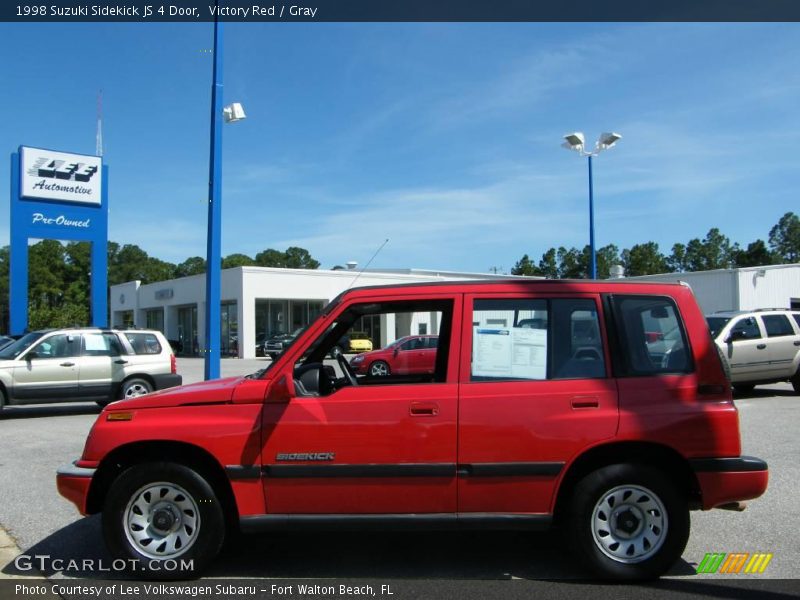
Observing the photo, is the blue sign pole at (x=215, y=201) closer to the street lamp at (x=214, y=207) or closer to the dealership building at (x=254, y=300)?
the street lamp at (x=214, y=207)

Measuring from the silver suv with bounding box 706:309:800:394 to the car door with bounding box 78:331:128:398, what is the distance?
Answer: 11791mm

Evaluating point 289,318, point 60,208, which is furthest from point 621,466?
point 289,318

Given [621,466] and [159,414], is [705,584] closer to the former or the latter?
[621,466]

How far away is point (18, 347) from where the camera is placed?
12969 millimetres

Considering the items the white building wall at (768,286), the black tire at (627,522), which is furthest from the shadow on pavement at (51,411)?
→ the white building wall at (768,286)

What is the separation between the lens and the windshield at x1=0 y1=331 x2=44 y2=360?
12.8m

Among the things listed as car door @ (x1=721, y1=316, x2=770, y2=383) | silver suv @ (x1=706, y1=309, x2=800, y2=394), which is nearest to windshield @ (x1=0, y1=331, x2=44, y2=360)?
silver suv @ (x1=706, y1=309, x2=800, y2=394)

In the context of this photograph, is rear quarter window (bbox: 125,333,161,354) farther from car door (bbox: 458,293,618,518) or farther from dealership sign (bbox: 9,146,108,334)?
car door (bbox: 458,293,618,518)

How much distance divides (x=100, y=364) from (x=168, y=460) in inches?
375

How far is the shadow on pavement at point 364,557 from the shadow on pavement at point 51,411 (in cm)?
849

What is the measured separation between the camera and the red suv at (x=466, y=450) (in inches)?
175

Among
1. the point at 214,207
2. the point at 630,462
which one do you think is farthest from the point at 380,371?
the point at 214,207

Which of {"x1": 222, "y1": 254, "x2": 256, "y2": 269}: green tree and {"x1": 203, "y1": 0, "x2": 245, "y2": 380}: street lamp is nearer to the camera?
{"x1": 203, "y1": 0, "x2": 245, "y2": 380}: street lamp

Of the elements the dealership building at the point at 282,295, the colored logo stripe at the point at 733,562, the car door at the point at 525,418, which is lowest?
the colored logo stripe at the point at 733,562
